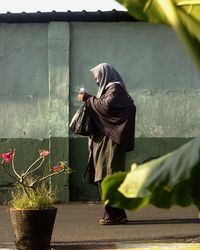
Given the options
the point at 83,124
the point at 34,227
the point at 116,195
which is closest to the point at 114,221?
the point at 83,124

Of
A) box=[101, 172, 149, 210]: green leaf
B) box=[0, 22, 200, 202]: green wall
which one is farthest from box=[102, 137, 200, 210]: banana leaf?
box=[0, 22, 200, 202]: green wall

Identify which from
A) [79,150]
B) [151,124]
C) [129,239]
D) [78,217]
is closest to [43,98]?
[79,150]

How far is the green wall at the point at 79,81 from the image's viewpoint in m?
10.4

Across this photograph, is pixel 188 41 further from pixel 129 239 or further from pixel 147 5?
pixel 129 239

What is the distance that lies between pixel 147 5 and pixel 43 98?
8948 mm

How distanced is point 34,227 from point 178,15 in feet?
16.8

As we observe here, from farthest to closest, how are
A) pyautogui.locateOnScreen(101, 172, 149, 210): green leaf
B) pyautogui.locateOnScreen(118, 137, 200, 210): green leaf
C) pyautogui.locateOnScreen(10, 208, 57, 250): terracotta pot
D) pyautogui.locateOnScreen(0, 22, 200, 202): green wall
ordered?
pyautogui.locateOnScreen(0, 22, 200, 202): green wall
pyautogui.locateOnScreen(10, 208, 57, 250): terracotta pot
pyautogui.locateOnScreen(101, 172, 149, 210): green leaf
pyautogui.locateOnScreen(118, 137, 200, 210): green leaf

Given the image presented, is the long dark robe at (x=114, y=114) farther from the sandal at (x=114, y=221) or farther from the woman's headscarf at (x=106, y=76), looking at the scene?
the sandal at (x=114, y=221)

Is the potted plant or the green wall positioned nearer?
the potted plant

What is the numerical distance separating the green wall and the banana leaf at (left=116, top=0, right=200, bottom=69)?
8.75 meters

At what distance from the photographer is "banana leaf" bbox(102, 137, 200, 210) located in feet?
4.52

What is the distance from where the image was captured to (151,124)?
10508mm

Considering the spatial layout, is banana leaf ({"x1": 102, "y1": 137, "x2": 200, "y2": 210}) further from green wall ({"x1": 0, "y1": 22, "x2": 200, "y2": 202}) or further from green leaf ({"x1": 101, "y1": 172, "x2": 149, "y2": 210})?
green wall ({"x1": 0, "y1": 22, "x2": 200, "y2": 202})

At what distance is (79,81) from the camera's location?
10484 mm
